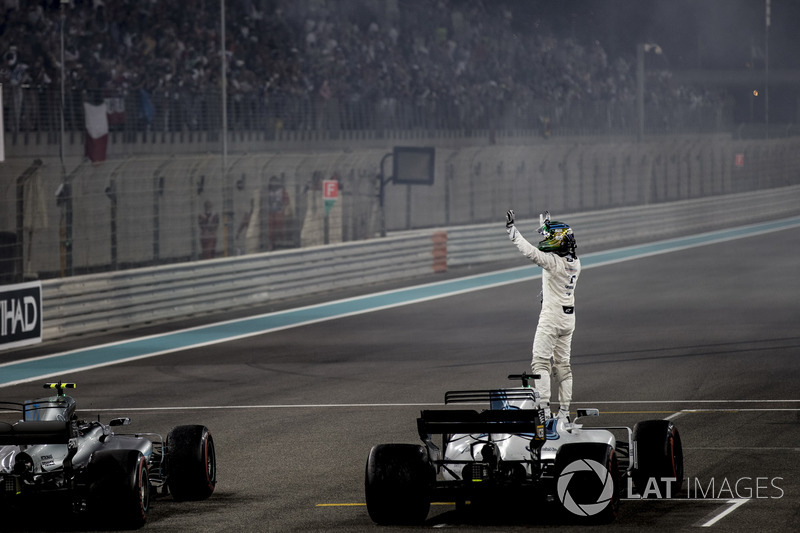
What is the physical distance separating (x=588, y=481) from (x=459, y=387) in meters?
6.90

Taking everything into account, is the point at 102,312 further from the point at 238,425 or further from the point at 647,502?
the point at 647,502

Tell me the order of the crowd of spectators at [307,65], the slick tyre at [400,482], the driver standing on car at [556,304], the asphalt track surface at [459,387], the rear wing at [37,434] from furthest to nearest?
the crowd of spectators at [307,65] < the driver standing on car at [556,304] < the asphalt track surface at [459,387] < the rear wing at [37,434] < the slick tyre at [400,482]

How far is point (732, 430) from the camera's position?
12.0 meters

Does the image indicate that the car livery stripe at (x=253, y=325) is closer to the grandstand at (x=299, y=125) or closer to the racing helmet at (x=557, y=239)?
the grandstand at (x=299, y=125)

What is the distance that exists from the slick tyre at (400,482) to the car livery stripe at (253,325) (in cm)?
893

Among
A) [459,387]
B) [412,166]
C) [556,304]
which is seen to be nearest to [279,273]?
[412,166]

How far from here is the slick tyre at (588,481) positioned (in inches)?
321

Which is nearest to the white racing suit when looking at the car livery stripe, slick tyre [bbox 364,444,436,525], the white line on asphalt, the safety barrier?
the white line on asphalt

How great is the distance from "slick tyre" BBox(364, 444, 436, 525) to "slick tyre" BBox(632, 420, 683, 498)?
4.99 ft

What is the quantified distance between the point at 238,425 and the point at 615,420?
3550 mm

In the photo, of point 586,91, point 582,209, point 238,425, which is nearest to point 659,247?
point 582,209

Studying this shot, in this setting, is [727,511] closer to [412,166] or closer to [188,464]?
[188,464]

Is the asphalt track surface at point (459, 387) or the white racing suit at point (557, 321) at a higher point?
the white racing suit at point (557, 321)

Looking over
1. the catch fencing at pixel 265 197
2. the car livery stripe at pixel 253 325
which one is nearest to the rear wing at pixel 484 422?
the car livery stripe at pixel 253 325
